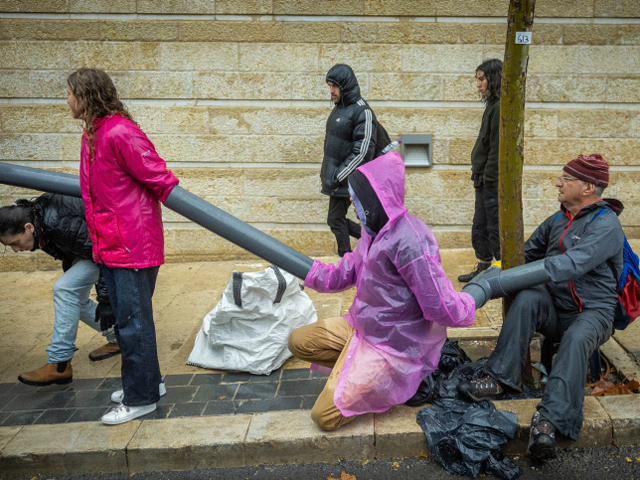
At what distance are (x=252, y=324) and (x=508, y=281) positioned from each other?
177 cm

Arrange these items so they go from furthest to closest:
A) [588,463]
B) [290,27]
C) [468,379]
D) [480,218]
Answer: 1. [290,27]
2. [480,218]
3. [468,379]
4. [588,463]

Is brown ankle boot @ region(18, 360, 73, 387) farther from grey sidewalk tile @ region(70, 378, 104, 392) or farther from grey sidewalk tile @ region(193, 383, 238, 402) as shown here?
grey sidewalk tile @ region(193, 383, 238, 402)

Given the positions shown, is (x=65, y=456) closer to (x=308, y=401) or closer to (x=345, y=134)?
(x=308, y=401)

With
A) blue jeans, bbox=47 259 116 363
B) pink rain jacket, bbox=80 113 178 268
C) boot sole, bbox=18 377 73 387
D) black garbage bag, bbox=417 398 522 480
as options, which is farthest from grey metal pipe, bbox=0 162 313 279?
boot sole, bbox=18 377 73 387

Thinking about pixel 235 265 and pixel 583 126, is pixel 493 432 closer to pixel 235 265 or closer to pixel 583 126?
pixel 235 265

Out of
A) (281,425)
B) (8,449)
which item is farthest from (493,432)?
(8,449)

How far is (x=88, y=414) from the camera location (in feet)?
12.7

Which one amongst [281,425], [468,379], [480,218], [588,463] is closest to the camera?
[588,463]

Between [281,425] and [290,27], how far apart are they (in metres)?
4.59

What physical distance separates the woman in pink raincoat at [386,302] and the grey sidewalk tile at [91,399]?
1.48 metres

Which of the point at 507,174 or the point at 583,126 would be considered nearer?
the point at 507,174

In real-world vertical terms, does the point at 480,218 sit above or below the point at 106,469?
above

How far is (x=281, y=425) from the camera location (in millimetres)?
3535

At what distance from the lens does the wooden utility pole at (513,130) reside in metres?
3.68
